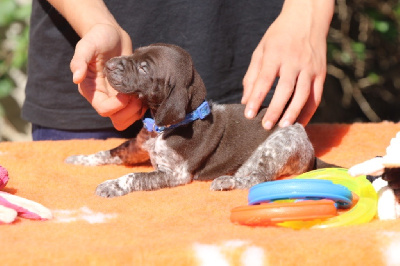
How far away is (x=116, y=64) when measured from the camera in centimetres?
335

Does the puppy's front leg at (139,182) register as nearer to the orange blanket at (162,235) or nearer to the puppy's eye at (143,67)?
the orange blanket at (162,235)

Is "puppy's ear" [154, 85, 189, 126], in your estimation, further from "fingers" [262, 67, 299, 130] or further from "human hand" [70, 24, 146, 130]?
"fingers" [262, 67, 299, 130]

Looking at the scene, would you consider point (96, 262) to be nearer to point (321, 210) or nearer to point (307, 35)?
point (321, 210)

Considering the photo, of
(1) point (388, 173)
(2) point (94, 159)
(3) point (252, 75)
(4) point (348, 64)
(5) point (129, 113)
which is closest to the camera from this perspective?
(1) point (388, 173)

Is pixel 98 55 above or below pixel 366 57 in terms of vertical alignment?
above

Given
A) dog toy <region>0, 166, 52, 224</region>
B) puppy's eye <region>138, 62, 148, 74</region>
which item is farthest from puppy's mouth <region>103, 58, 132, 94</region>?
dog toy <region>0, 166, 52, 224</region>

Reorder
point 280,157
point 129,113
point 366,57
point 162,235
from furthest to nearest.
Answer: point 366,57, point 129,113, point 280,157, point 162,235

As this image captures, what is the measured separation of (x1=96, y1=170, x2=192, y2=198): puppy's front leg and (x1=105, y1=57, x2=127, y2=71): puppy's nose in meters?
0.61

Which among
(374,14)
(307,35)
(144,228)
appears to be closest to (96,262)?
(144,228)

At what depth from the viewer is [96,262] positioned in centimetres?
196

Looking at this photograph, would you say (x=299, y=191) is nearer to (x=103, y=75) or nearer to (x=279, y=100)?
(x=279, y=100)

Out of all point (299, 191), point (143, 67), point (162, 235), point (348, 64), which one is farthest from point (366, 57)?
point (162, 235)

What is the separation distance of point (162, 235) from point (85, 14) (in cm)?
205

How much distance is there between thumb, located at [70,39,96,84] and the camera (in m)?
3.17
